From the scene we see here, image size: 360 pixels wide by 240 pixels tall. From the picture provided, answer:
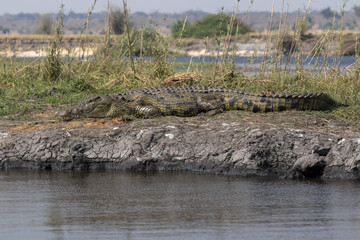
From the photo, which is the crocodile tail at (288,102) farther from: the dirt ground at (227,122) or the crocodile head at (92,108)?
the crocodile head at (92,108)

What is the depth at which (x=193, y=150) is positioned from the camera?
6.20 metres

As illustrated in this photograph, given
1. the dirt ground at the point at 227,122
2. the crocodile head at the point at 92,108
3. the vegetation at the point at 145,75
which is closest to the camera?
the dirt ground at the point at 227,122

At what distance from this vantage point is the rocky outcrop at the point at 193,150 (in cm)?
589

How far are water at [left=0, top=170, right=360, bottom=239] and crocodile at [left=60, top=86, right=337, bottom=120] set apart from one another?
1.66 metres

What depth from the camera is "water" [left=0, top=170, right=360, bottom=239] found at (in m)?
4.01

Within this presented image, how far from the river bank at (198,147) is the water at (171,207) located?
0.21 m

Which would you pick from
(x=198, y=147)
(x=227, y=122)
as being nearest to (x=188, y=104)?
(x=227, y=122)

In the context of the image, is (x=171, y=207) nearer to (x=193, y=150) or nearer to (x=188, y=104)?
(x=193, y=150)

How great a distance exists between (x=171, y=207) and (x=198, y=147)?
1.59m

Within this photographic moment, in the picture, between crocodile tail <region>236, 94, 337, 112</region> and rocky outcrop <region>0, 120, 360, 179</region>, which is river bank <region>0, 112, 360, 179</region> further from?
crocodile tail <region>236, 94, 337, 112</region>

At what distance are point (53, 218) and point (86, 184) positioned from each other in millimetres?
1280

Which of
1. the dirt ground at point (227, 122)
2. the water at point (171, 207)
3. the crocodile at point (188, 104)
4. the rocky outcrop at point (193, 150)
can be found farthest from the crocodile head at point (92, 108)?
the water at point (171, 207)

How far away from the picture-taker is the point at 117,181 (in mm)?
5758

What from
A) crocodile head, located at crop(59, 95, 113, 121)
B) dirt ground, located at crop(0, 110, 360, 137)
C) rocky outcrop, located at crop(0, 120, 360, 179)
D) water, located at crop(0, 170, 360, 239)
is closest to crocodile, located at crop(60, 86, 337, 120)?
crocodile head, located at crop(59, 95, 113, 121)
